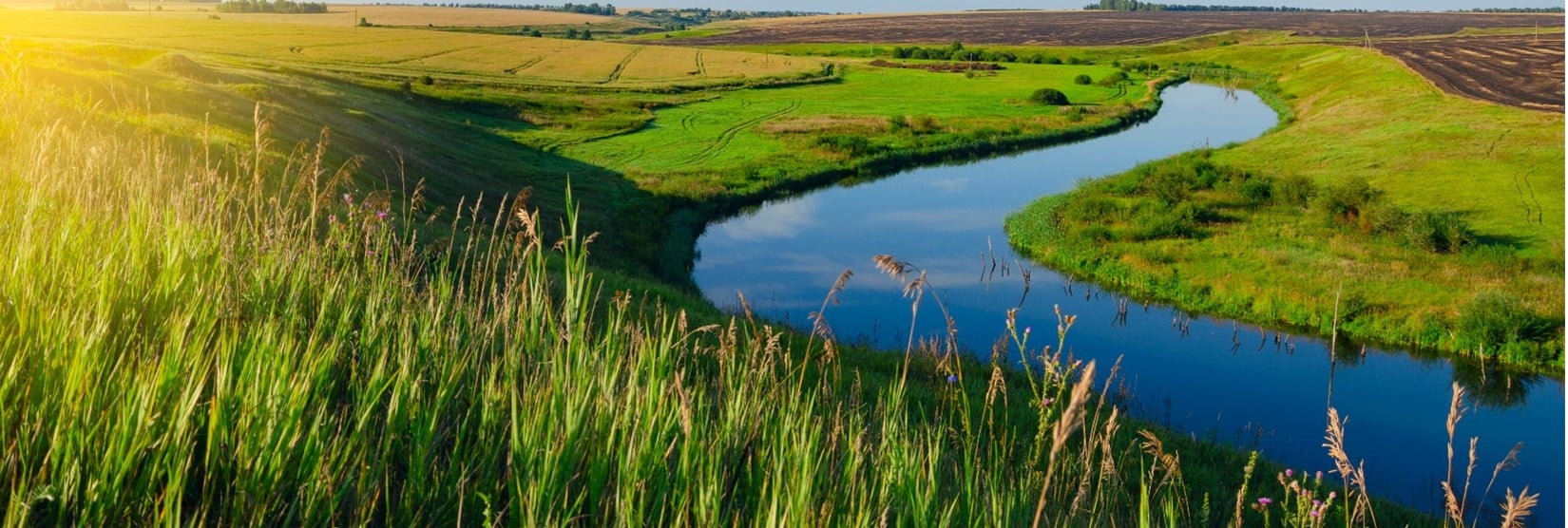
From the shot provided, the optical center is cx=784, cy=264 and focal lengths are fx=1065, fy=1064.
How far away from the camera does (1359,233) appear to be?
25.3 meters

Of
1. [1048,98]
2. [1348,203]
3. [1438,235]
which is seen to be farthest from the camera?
[1048,98]

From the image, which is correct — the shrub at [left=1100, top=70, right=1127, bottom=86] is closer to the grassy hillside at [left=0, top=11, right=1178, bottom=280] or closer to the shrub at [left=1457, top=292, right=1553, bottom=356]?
the grassy hillside at [left=0, top=11, right=1178, bottom=280]

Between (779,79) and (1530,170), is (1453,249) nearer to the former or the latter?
(1530,170)

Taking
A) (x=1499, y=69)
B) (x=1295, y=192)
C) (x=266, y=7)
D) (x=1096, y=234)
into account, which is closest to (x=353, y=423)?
(x=1096, y=234)

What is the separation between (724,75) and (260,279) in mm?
81371

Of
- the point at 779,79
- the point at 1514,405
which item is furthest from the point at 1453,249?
the point at 779,79

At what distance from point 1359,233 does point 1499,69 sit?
54.9 meters

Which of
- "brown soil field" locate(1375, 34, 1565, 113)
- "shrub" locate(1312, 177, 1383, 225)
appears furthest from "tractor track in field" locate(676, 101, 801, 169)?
"brown soil field" locate(1375, 34, 1565, 113)

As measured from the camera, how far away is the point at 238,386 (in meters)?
2.70

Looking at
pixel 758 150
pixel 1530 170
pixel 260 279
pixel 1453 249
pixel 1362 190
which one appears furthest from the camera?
→ pixel 758 150

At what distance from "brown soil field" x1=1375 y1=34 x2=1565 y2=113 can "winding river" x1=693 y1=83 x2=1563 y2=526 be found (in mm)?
28683

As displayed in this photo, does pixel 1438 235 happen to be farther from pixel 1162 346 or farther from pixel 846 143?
pixel 846 143

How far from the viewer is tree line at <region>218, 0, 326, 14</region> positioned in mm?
140250

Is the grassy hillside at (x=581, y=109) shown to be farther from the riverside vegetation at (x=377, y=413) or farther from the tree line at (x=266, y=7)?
the tree line at (x=266, y=7)
